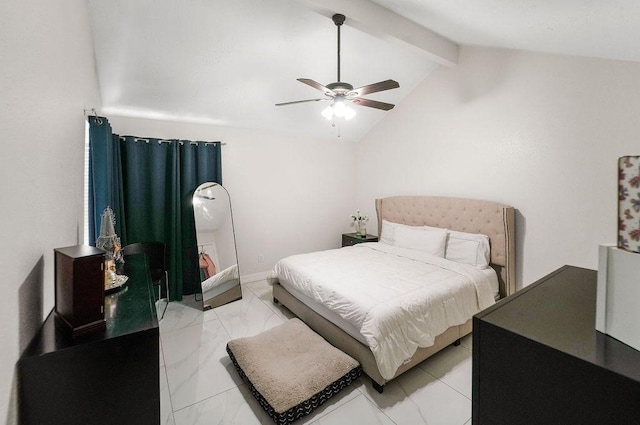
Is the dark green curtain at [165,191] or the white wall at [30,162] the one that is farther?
the dark green curtain at [165,191]

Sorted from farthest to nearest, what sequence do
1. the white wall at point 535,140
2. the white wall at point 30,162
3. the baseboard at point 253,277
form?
the baseboard at point 253,277
the white wall at point 535,140
the white wall at point 30,162

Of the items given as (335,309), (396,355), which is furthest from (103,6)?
(396,355)

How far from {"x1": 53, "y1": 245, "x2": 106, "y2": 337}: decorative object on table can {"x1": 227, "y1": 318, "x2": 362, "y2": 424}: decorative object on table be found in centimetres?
122

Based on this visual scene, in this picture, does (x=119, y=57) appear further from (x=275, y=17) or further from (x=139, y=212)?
(x=139, y=212)

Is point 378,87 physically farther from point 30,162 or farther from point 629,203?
point 30,162

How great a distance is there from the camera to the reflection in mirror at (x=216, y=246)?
3.44 m

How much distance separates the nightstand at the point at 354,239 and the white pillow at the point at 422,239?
29.0 inches

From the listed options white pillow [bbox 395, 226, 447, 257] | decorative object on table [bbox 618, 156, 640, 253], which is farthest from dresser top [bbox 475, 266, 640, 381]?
white pillow [bbox 395, 226, 447, 257]

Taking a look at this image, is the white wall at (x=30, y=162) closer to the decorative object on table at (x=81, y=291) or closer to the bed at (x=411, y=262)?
the decorative object on table at (x=81, y=291)

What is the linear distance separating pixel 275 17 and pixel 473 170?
8.87ft

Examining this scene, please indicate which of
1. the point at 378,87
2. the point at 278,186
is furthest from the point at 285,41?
the point at 278,186

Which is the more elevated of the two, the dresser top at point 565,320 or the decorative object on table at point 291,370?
the dresser top at point 565,320

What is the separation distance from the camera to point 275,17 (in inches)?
92.7

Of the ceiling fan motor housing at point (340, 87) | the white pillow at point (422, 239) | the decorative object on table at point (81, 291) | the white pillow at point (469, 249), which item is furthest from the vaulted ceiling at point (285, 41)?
the decorative object on table at point (81, 291)
